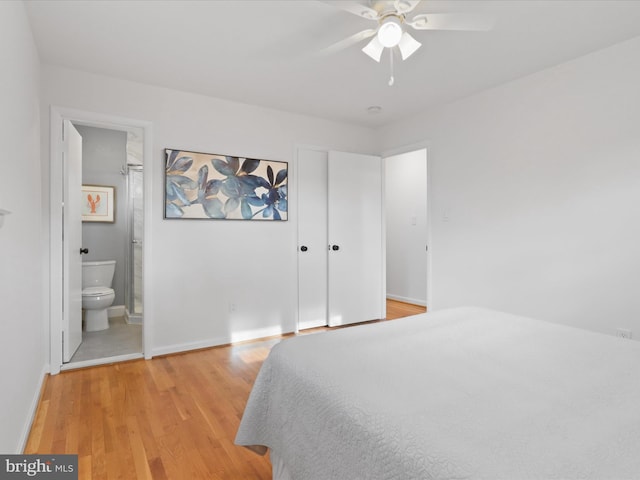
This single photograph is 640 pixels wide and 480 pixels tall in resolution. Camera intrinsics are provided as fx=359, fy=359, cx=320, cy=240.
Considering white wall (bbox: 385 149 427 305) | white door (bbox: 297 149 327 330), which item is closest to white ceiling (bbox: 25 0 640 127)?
white door (bbox: 297 149 327 330)

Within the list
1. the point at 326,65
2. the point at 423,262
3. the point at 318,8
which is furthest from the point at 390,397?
the point at 423,262

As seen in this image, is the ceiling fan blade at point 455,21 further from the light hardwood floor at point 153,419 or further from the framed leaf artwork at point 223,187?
the light hardwood floor at point 153,419

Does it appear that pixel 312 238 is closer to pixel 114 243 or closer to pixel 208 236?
pixel 208 236

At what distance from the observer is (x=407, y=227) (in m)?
5.80

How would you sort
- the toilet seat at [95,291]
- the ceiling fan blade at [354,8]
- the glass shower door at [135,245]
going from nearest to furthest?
the ceiling fan blade at [354,8], the toilet seat at [95,291], the glass shower door at [135,245]

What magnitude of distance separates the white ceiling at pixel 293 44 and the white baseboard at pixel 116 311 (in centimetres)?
298

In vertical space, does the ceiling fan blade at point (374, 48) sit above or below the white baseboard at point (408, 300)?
above

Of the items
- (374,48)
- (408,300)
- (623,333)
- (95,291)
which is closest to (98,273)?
(95,291)

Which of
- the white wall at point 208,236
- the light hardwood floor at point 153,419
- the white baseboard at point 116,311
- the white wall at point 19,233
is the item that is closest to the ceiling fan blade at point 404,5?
the white wall at point 19,233

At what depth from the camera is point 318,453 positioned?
111 cm

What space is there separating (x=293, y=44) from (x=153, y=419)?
2617 mm

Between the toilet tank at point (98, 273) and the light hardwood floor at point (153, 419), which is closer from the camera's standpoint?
the light hardwood floor at point (153, 419)

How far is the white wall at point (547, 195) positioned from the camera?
2525mm

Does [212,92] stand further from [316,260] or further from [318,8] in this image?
[316,260]
